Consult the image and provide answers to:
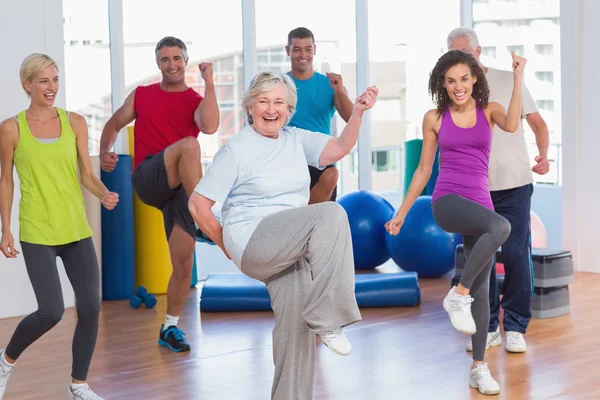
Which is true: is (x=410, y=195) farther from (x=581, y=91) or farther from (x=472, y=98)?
(x=581, y=91)

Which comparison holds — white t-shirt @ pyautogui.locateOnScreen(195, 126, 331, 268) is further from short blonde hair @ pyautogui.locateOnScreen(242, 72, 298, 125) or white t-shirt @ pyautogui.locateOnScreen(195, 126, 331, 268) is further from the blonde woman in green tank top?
the blonde woman in green tank top

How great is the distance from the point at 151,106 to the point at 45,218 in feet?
4.77

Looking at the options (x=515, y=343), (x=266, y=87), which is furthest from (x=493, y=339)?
(x=266, y=87)

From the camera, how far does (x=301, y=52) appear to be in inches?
218

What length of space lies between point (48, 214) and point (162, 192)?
1142mm

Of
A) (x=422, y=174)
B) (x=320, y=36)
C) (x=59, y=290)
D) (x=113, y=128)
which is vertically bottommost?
(x=59, y=290)

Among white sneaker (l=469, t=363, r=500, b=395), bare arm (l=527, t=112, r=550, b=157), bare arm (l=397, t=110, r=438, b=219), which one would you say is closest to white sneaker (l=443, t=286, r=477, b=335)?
white sneaker (l=469, t=363, r=500, b=395)

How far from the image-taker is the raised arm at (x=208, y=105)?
16.6 feet

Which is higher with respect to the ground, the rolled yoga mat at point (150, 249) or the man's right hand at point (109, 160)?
the man's right hand at point (109, 160)

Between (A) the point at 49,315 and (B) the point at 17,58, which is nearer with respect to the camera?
(A) the point at 49,315

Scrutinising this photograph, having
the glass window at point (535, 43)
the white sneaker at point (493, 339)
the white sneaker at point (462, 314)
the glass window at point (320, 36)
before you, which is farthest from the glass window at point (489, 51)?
the white sneaker at point (462, 314)

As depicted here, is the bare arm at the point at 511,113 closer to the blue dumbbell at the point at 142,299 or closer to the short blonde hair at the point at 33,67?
the short blonde hair at the point at 33,67

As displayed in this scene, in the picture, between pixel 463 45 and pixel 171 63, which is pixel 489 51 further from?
pixel 171 63

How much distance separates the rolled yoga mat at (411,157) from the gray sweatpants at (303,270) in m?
4.58
